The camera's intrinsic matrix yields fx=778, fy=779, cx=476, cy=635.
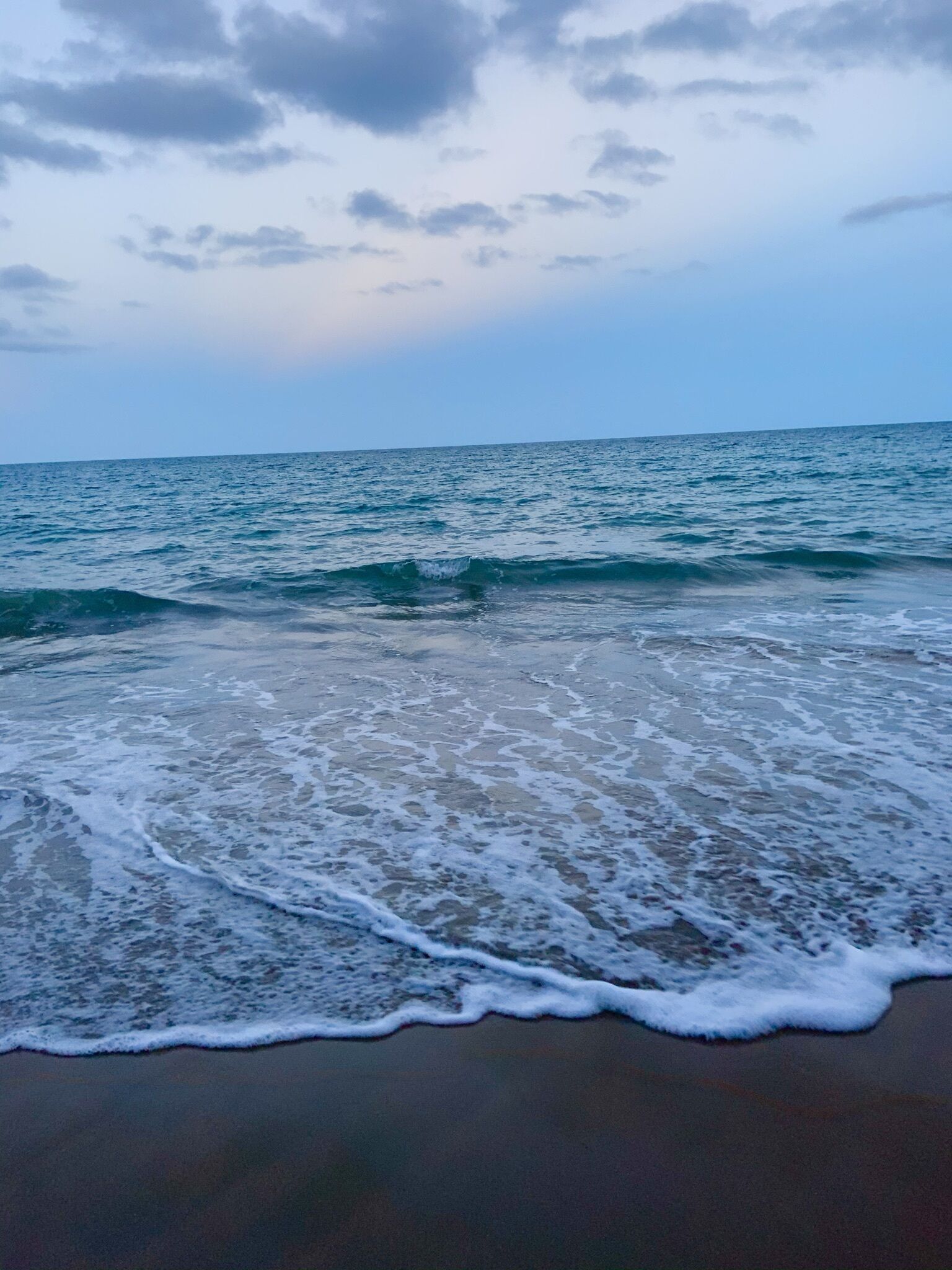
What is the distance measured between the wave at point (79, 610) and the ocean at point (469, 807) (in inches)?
2.9

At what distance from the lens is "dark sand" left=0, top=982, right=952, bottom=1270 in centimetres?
188

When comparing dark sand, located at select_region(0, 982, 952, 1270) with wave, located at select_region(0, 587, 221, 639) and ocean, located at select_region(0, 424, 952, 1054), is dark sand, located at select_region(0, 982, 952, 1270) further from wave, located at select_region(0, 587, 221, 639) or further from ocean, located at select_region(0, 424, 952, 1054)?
wave, located at select_region(0, 587, 221, 639)

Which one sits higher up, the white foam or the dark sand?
the dark sand

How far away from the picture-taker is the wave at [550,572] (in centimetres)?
1275

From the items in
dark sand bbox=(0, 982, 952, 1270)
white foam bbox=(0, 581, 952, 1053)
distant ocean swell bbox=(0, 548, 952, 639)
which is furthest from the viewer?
distant ocean swell bbox=(0, 548, 952, 639)

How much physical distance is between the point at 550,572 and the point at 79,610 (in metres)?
7.46

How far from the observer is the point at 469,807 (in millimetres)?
4457

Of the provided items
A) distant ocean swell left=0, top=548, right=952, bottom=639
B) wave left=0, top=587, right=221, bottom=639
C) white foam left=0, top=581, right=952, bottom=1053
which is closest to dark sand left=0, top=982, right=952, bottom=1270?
white foam left=0, top=581, right=952, bottom=1053

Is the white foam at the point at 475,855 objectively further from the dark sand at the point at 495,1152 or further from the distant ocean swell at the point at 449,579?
the distant ocean swell at the point at 449,579

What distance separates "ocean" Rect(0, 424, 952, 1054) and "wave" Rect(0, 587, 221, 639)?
7 centimetres

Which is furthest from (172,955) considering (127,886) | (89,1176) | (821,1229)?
(821,1229)

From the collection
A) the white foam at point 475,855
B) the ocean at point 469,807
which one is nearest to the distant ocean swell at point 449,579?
the ocean at point 469,807

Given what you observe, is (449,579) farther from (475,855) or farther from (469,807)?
(475,855)

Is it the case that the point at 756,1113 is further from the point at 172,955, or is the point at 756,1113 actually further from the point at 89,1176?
the point at 172,955
